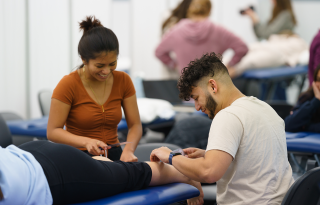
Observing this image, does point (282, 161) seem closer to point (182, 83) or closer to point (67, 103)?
point (182, 83)

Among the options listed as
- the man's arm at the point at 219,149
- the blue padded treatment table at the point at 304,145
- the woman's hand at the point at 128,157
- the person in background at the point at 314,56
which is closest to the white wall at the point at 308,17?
the person in background at the point at 314,56

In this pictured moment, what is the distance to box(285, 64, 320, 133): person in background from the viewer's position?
6.80 ft

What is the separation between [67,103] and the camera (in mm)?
1555

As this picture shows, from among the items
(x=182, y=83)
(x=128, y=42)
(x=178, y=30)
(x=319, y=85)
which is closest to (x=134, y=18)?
(x=128, y=42)

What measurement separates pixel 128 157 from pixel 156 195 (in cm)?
37

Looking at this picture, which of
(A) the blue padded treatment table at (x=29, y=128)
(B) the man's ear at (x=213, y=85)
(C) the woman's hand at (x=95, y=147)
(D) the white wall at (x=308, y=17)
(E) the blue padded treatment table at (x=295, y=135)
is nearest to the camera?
(B) the man's ear at (x=213, y=85)

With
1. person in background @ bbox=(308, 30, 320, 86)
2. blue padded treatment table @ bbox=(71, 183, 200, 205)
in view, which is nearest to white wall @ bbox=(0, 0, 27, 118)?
blue padded treatment table @ bbox=(71, 183, 200, 205)

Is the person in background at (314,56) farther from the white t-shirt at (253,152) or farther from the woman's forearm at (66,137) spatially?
the woman's forearm at (66,137)

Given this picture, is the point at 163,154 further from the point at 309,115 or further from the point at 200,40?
the point at 200,40

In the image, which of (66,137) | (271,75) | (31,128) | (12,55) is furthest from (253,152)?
(12,55)

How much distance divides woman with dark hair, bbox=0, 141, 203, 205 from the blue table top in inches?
112

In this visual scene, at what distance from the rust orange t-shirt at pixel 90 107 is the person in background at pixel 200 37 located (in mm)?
1828

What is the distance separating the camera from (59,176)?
109 centimetres

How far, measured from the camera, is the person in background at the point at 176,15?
12.9 feet
